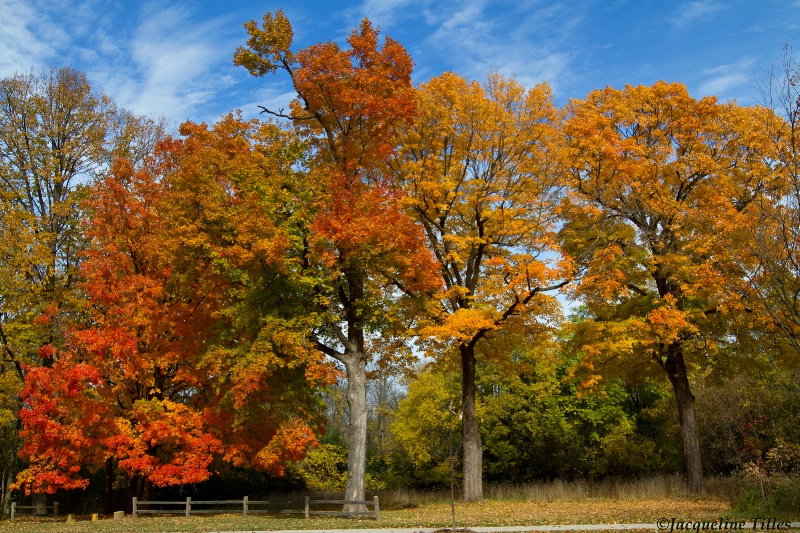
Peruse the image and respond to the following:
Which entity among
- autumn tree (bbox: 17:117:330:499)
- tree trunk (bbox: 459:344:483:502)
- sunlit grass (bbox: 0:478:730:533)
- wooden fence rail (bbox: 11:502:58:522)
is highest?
autumn tree (bbox: 17:117:330:499)

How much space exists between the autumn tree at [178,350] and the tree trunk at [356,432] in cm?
123

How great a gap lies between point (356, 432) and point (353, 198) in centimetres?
693

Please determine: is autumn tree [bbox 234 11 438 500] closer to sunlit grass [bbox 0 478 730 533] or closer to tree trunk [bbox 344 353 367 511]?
tree trunk [bbox 344 353 367 511]

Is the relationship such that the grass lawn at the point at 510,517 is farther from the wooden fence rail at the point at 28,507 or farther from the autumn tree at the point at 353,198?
the wooden fence rail at the point at 28,507

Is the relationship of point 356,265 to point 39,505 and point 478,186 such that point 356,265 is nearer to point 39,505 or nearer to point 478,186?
point 478,186

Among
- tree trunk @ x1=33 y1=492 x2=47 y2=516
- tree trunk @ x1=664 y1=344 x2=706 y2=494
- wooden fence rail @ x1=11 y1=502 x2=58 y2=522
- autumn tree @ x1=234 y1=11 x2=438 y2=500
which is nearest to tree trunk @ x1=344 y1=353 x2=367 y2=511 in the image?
autumn tree @ x1=234 y1=11 x2=438 y2=500

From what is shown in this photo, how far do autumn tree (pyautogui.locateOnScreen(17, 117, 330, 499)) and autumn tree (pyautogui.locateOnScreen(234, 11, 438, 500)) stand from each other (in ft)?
4.81

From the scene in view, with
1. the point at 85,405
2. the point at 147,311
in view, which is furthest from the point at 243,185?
the point at 85,405

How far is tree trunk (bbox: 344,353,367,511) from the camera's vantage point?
17.5 m

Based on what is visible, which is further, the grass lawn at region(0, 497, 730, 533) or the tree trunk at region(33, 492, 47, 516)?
the tree trunk at region(33, 492, 47, 516)

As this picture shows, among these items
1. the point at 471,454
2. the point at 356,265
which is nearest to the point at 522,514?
the point at 471,454

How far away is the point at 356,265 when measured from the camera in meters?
17.8

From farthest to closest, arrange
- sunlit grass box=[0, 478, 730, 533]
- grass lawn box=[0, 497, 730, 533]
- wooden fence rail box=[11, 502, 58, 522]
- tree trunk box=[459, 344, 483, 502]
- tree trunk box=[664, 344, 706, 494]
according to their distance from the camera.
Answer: wooden fence rail box=[11, 502, 58, 522] < tree trunk box=[459, 344, 483, 502] < tree trunk box=[664, 344, 706, 494] < sunlit grass box=[0, 478, 730, 533] < grass lawn box=[0, 497, 730, 533]

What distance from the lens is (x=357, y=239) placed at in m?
16.3
